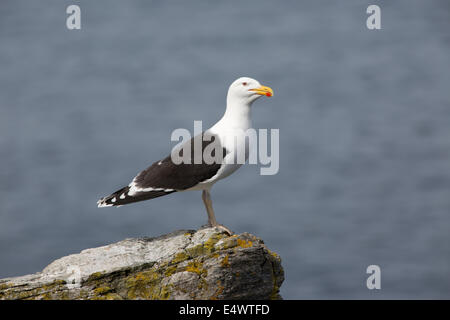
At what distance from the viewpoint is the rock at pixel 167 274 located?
9.71 metres

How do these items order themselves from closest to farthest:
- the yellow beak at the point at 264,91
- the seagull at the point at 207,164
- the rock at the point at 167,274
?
1. the rock at the point at 167,274
2. the seagull at the point at 207,164
3. the yellow beak at the point at 264,91

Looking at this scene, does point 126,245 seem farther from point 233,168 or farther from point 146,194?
point 233,168

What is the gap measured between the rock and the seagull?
77 centimetres

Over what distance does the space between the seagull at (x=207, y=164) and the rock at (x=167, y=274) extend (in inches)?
30.2

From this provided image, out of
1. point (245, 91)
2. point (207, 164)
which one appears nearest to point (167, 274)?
point (207, 164)

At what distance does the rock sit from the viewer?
971cm

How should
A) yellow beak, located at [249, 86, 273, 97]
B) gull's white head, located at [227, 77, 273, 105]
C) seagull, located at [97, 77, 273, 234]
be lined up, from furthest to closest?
gull's white head, located at [227, 77, 273, 105], yellow beak, located at [249, 86, 273, 97], seagull, located at [97, 77, 273, 234]

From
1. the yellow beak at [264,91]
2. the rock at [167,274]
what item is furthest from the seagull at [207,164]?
the rock at [167,274]

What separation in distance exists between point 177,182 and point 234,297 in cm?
207

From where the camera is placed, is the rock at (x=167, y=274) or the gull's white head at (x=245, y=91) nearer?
the rock at (x=167, y=274)

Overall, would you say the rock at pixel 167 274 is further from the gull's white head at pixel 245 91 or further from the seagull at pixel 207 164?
the gull's white head at pixel 245 91

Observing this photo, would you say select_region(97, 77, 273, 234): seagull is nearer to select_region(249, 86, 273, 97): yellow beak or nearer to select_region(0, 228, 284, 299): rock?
select_region(249, 86, 273, 97): yellow beak

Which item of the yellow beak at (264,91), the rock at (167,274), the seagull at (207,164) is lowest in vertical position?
the rock at (167,274)

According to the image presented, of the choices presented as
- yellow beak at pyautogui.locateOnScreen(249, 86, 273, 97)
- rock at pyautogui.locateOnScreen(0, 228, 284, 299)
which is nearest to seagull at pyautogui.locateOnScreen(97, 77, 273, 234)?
yellow beak at pyautogui.locateOnScreen(249, 86, 273, 97)
